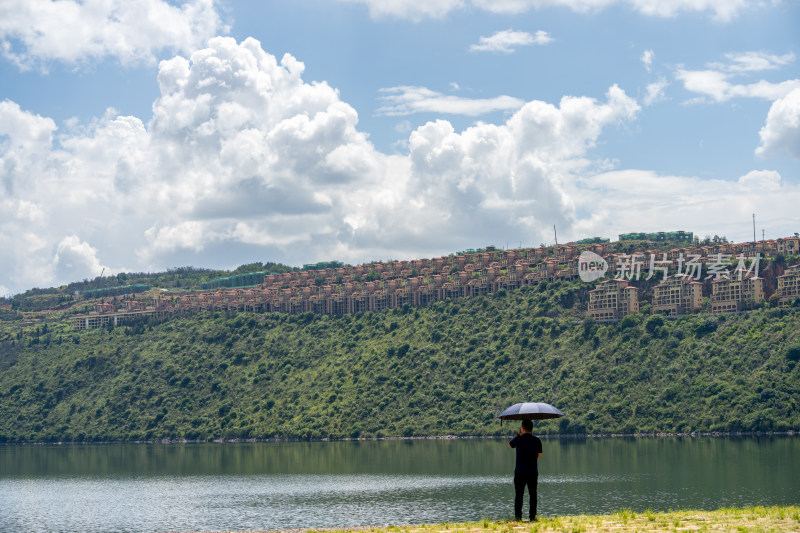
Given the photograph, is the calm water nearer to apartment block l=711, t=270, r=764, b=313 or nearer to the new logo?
apartment block l=711, t=270, r=764, b=313

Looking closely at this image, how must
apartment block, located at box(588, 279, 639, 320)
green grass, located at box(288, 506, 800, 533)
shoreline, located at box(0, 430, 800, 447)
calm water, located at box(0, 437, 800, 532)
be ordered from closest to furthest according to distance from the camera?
green grass, located at box(288, 506, 800, 533) → calm water, located at box(0, 437, 800, 532) → shoreline, located at box(0, 430, 800, 447) → apartment block, located at box(588, 279, 639, 320)

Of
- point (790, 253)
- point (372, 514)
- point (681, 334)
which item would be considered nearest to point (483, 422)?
point (681, 334)

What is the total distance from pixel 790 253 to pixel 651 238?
4215cm

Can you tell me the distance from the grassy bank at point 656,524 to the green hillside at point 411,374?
87.5 meters

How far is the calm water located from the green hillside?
10615mm

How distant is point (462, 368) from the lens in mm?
146250

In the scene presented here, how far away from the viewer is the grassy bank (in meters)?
26.6

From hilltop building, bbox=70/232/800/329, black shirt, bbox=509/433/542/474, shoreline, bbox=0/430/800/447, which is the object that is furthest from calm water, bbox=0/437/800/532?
hilltop building, bbox=70/232/800/329

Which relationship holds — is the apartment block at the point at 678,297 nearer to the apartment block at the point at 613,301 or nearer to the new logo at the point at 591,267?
the apartment block at the point at 613,301

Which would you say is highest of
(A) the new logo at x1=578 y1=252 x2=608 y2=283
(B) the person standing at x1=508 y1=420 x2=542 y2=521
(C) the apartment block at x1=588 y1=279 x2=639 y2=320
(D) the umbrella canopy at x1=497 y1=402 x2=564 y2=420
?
(A) the new logo at x1=578 y1=252 x2=608 y2=283

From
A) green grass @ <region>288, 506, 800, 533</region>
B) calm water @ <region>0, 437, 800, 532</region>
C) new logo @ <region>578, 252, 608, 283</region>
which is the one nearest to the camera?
green grass @ <region>288, 506, 800, 533</region>

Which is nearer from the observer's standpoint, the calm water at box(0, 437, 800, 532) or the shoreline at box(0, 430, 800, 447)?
the calm water at box(0, 437, 800, 532)

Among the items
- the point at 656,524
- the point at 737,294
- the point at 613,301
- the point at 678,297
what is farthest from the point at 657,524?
the point at 613,301

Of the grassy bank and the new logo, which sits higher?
the new logo
